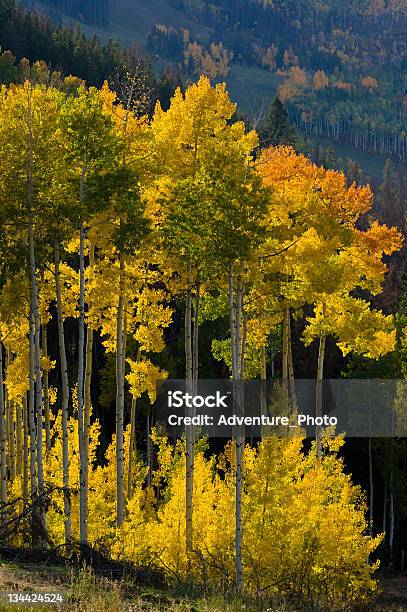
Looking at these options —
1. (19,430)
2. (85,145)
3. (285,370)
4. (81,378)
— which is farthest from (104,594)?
(19,430)

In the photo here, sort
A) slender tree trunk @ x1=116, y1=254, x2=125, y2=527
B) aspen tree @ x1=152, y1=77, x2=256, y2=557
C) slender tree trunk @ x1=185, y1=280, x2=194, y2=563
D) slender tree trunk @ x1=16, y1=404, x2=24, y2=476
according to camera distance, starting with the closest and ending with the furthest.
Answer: aspen tree @ x1=152, y1=77, x2=256, y2=557 → slender tree trunk @ x1=116, y1=254, x2=125, y2=527 → slender tree trunk @ x1=185, y1=280, x2=194, y2=563 → slender tree trunk @ x1=16, y1=404, x2=24, y2=476

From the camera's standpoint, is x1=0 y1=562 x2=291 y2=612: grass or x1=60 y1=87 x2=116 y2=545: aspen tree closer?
x1=0 y1=562 x2=291 y2=612: grass

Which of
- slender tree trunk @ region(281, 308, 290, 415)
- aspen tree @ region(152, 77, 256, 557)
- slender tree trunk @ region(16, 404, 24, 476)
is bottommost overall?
slender tree trunk @ region(16, 404, 24, 476)

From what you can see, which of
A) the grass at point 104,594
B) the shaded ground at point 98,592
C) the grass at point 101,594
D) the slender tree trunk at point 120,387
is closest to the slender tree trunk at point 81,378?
the slender tree trunk at point 120,387

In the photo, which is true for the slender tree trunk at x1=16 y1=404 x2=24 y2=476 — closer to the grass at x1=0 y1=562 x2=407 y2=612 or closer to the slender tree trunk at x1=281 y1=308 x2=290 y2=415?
the slender tree trunk at x1=281 y1=308 x2=290 y2=415

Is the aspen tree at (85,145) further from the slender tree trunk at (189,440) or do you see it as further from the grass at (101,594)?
the grass at (101,594)

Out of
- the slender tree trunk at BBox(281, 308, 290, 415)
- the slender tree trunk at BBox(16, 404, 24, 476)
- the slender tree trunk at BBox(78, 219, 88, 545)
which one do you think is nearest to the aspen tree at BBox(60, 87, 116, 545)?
the slender tree trunk at BBox(78, 219, 88, 545)

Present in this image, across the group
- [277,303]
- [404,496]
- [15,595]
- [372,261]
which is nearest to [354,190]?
[372,261]

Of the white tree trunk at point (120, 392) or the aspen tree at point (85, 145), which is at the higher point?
the aspen tree at point (85, 145)

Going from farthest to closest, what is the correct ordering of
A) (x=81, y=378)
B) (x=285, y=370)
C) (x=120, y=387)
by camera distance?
(x=285, y=370) → (x=120, y=387) → (x=81, y=378)

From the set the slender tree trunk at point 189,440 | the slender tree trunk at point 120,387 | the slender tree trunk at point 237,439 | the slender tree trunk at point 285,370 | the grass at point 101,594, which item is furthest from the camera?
the slender tree trunk at point 285,370

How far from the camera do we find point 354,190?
2719 cm

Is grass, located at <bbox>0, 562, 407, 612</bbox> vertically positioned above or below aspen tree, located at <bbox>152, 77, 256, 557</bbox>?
below

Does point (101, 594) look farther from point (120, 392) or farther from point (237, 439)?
point (120, 392)
